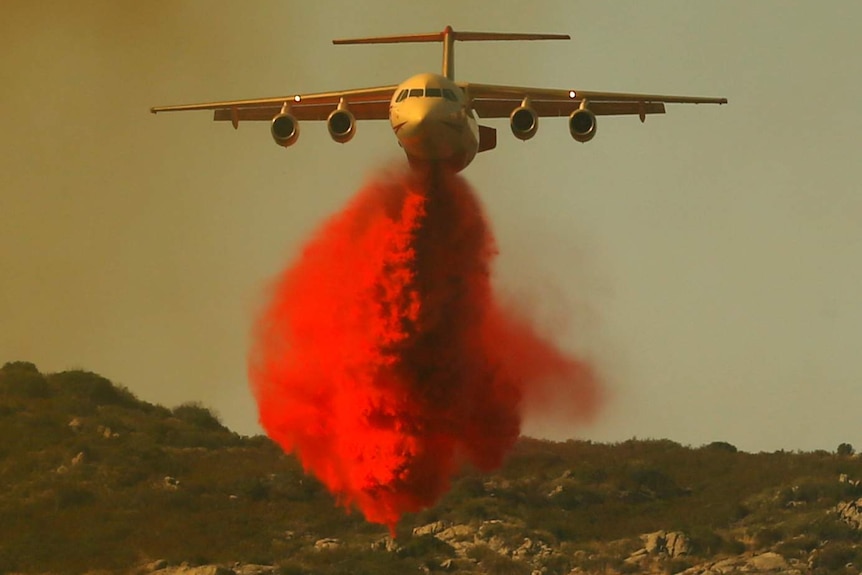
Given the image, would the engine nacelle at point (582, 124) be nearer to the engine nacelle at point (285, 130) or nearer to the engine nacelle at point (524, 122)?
the engine nacelle at point (524, 122)

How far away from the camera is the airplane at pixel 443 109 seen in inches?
1162

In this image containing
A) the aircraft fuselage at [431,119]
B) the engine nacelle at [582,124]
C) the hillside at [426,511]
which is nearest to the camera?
the aircraft fuselage at [431,119]

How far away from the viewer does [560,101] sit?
33.1m

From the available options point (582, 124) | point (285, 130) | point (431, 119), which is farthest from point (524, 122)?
point (285, 130)

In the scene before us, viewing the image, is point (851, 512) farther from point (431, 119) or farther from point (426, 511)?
point (431, 119)

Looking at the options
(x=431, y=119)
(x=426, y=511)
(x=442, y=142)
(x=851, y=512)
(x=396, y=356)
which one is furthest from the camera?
(x=426, y=511)

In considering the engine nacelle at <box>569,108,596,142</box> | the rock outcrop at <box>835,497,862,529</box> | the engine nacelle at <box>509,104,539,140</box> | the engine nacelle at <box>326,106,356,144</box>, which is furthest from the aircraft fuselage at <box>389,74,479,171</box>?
the rock outcrop at <box>835,497,862,529</box>

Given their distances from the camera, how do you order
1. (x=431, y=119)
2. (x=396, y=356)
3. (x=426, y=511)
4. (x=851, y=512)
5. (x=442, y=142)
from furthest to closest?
(x=426, y=511) < (x=851, y=512) < (x=396, y=356) < (x=442, y=142) < (x=431, y=119)

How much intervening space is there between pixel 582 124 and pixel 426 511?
15415mm

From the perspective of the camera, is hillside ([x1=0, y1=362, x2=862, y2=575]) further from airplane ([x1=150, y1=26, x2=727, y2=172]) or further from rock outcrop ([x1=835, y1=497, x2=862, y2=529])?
airplane ([x1=150, y1=26, x2=727, y2=172])

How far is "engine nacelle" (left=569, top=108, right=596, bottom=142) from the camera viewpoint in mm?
31125

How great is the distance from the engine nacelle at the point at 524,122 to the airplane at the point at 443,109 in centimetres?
2

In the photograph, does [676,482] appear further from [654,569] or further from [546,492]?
[654,569]

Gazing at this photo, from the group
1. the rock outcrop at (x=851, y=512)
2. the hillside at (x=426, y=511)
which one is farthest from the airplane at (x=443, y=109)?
the rock outcrop at (x=851, y=512)
